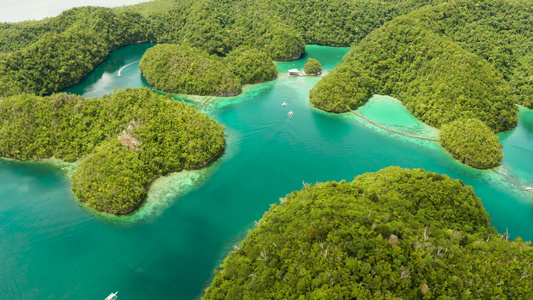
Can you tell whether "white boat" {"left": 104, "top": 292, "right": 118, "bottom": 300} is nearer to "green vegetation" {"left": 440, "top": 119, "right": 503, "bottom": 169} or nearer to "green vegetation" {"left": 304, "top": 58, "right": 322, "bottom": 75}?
"green vegetation" {"left": 440, "top": 119, "right": 503, "bottom": 169}

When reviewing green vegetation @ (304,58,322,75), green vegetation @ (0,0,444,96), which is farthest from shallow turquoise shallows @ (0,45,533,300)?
green vegetation @ (0,0,444,96)

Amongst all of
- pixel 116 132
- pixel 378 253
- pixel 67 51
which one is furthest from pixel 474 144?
pixel 67 51

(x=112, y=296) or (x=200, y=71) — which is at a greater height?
(x=200, y=71)

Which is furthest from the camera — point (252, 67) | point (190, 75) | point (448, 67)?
point (252, 67)

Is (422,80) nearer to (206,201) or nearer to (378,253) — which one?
(378,253)

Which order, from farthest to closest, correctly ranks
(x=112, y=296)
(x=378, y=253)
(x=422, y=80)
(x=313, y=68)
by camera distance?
1. (x=313, y=68)
2. (x=422, y=80)
3. (x=112, y=296)
4. (x=378, y=253)

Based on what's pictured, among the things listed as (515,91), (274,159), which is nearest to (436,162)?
(274,159)

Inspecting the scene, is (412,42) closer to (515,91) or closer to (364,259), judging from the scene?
(515,91)
